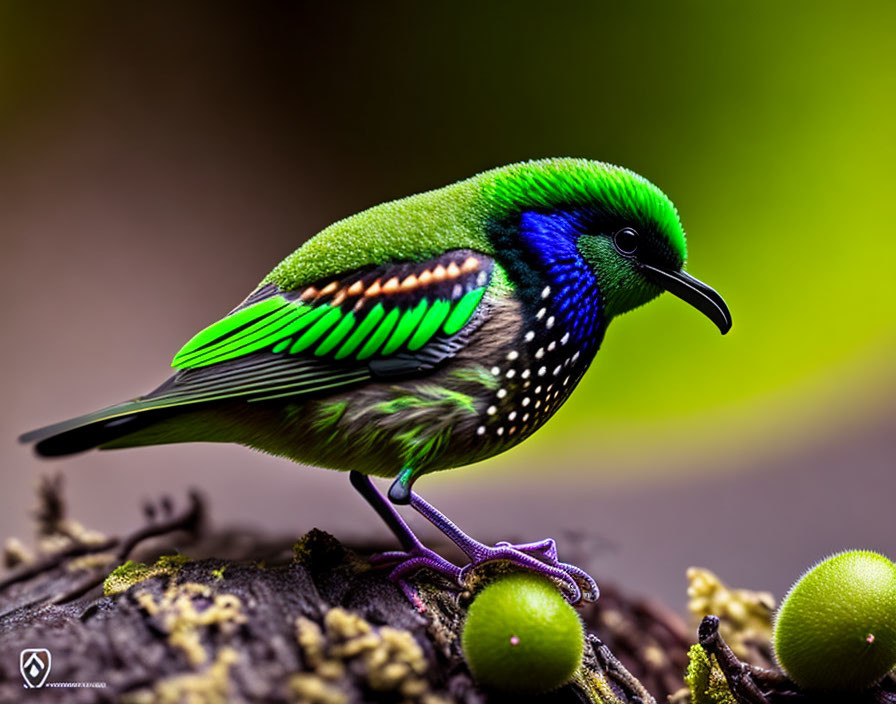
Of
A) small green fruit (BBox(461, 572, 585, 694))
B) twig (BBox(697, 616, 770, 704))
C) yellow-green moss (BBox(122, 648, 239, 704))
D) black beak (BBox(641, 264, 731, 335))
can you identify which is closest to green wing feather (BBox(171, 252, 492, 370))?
black beak (BBox(641, 264, 731, 335))

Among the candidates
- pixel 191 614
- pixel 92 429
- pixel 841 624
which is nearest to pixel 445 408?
pixel 191 614

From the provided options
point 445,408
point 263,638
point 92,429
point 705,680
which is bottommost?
point 705,680

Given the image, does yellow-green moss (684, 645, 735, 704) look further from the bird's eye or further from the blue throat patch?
the bird's eye

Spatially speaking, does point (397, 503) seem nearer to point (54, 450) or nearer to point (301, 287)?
point (301, 287)

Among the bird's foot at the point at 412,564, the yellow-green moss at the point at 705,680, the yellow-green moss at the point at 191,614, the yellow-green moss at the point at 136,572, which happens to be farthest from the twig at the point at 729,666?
the yellow-green moss at the point at 136,572

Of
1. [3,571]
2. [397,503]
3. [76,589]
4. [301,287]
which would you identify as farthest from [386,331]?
[3,571]

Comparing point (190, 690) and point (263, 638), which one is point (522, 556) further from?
point (190, 690)

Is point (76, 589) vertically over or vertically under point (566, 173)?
under
